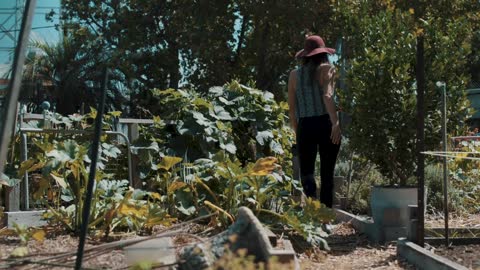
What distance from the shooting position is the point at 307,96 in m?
5.28

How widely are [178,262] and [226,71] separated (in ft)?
46.1

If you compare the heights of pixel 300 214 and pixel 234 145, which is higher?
pixel 234 145

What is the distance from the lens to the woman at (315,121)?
5.22 meters

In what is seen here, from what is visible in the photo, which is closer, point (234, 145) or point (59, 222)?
point (59, 222)

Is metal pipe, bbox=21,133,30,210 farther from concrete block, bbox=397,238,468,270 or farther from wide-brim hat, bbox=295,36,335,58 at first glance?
concrete block, bbox=397,238,468,270

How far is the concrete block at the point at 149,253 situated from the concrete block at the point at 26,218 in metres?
1.97

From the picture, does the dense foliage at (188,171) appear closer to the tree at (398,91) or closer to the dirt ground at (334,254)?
the dirt ground at (334,254)

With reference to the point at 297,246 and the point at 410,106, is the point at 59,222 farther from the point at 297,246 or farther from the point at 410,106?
the point at 410,106

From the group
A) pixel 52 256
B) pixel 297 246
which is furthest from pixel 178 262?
pixel 297 246

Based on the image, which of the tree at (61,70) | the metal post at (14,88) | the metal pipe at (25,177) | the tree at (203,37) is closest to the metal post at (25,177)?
the metal pipe at (25,177)

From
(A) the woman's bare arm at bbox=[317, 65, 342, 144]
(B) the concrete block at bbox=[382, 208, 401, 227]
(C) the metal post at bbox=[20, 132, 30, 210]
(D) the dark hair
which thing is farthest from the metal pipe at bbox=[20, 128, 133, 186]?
(B) the concrete block at bbox=[382, 208, 401, 227]

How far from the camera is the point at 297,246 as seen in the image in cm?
440

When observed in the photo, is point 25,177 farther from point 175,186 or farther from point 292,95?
point 292,95

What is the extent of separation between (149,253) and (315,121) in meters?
2.64
